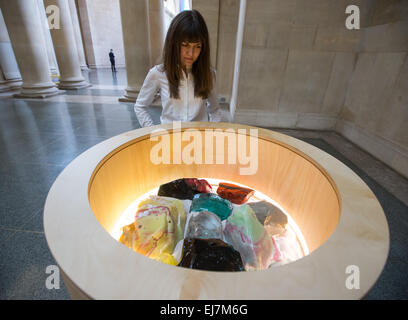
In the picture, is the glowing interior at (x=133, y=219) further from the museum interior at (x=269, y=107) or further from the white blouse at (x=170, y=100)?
the white blouse at (x=170, y=100)

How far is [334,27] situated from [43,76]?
9.24 m

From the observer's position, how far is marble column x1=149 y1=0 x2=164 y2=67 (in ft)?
25.8

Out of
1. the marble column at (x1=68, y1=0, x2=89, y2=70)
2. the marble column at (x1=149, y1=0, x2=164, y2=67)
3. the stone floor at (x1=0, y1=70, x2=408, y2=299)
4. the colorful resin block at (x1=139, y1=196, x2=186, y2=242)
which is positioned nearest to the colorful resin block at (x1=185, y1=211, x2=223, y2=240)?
the colorful resin block at (x1=139, y1=196, x2=186, y2=242)

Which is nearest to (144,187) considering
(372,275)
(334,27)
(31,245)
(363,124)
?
(31,245)

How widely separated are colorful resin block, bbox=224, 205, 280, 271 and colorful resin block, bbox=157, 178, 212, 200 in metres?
0.44

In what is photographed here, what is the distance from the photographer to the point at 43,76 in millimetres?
7793

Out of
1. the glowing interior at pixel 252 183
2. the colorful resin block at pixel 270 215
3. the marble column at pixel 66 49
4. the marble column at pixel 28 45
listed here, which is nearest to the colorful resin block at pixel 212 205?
the colorful resin block at pixel 270 215

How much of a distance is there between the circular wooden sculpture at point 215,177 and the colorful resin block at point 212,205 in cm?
41

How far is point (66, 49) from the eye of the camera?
8.97m

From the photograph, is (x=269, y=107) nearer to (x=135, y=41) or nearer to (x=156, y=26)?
(x=135, y=41)

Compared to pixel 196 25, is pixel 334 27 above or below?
above

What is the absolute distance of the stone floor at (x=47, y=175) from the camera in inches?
65.1

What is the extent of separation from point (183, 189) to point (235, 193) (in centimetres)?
41
